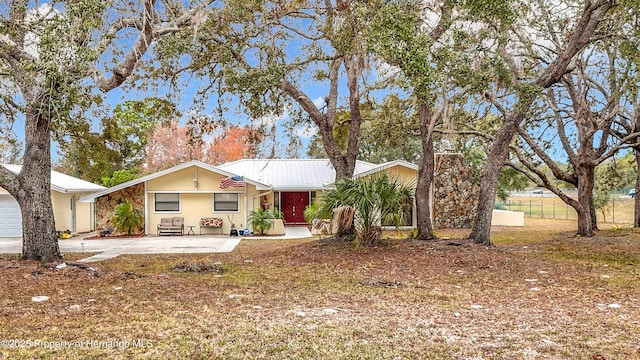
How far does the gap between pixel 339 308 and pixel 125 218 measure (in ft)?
53.2

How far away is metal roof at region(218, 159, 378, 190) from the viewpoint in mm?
22641

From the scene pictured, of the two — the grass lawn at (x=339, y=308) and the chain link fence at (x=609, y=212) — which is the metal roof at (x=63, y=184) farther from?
the chain link fence at (x=609, y=212)

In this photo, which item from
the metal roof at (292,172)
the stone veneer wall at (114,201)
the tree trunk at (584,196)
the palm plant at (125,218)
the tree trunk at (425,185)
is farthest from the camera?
the metal roof at (292,172)

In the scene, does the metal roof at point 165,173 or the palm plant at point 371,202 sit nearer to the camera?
the palm plant at point 371,202

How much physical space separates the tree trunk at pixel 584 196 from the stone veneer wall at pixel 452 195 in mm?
6129

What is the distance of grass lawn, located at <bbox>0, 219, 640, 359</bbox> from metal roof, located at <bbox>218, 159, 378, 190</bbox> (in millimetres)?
11977

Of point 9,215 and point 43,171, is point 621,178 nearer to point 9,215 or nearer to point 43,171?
point 43,171

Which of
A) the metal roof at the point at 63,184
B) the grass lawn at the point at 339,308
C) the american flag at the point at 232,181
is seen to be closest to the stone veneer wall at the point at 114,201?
the metal roof at the point at 63,184

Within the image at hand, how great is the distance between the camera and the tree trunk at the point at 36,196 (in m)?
9.56

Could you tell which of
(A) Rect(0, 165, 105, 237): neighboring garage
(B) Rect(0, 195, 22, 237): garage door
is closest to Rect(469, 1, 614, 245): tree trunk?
(A) Rect(0, 165, 105, 237): neighboring garage

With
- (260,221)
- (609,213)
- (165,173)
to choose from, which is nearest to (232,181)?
(260,221)

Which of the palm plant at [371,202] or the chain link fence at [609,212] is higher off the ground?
the palm plant at [371,202]

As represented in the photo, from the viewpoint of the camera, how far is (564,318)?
5332mm

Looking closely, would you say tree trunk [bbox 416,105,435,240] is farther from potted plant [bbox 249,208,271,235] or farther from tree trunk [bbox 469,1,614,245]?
potted plant [bbox 249,208,271,235]
